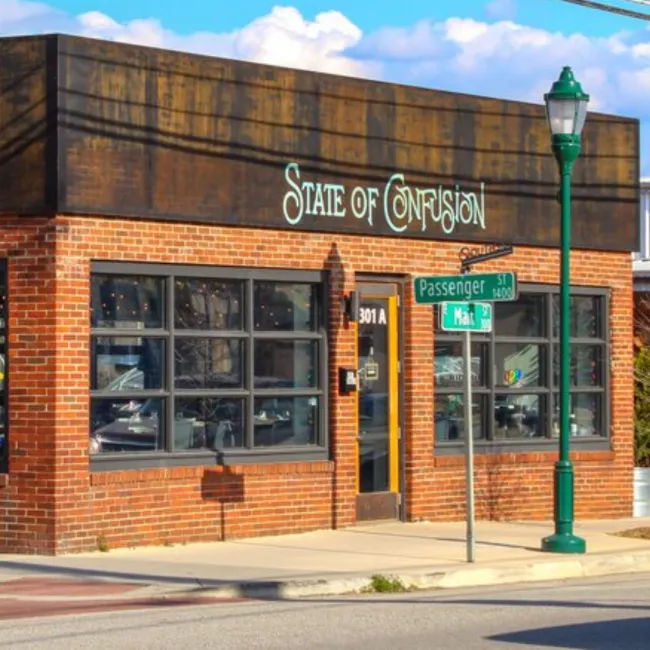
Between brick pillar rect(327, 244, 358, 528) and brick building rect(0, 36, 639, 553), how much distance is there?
1.4 inches

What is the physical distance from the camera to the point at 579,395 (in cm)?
1995

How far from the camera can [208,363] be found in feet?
54.4

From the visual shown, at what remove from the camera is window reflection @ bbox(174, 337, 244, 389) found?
53.6 ft

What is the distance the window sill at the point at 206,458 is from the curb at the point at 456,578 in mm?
2731

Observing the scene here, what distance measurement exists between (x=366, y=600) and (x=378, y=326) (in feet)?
18.1

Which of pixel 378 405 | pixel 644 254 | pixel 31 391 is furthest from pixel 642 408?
pixel 31 391

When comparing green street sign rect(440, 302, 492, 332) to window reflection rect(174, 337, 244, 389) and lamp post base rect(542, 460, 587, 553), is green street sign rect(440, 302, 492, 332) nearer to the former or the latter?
lamp post base rect(542, 460, 587, 553)

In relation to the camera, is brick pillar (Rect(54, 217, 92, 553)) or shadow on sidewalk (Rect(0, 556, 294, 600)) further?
brick pillar (Rect(54, 217, 92, 553))

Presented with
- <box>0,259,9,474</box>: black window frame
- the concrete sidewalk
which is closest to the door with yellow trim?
the concrete sidewalk

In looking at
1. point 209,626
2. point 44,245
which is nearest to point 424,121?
point 44,245

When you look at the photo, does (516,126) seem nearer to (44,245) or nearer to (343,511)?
(343,511)

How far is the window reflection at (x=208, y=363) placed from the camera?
16344 millimetres

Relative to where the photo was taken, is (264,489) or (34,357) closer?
(34,357)

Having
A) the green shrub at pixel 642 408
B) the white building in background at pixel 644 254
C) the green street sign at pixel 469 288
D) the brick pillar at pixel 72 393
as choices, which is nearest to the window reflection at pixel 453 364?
the green street sign at pixel 469 288
